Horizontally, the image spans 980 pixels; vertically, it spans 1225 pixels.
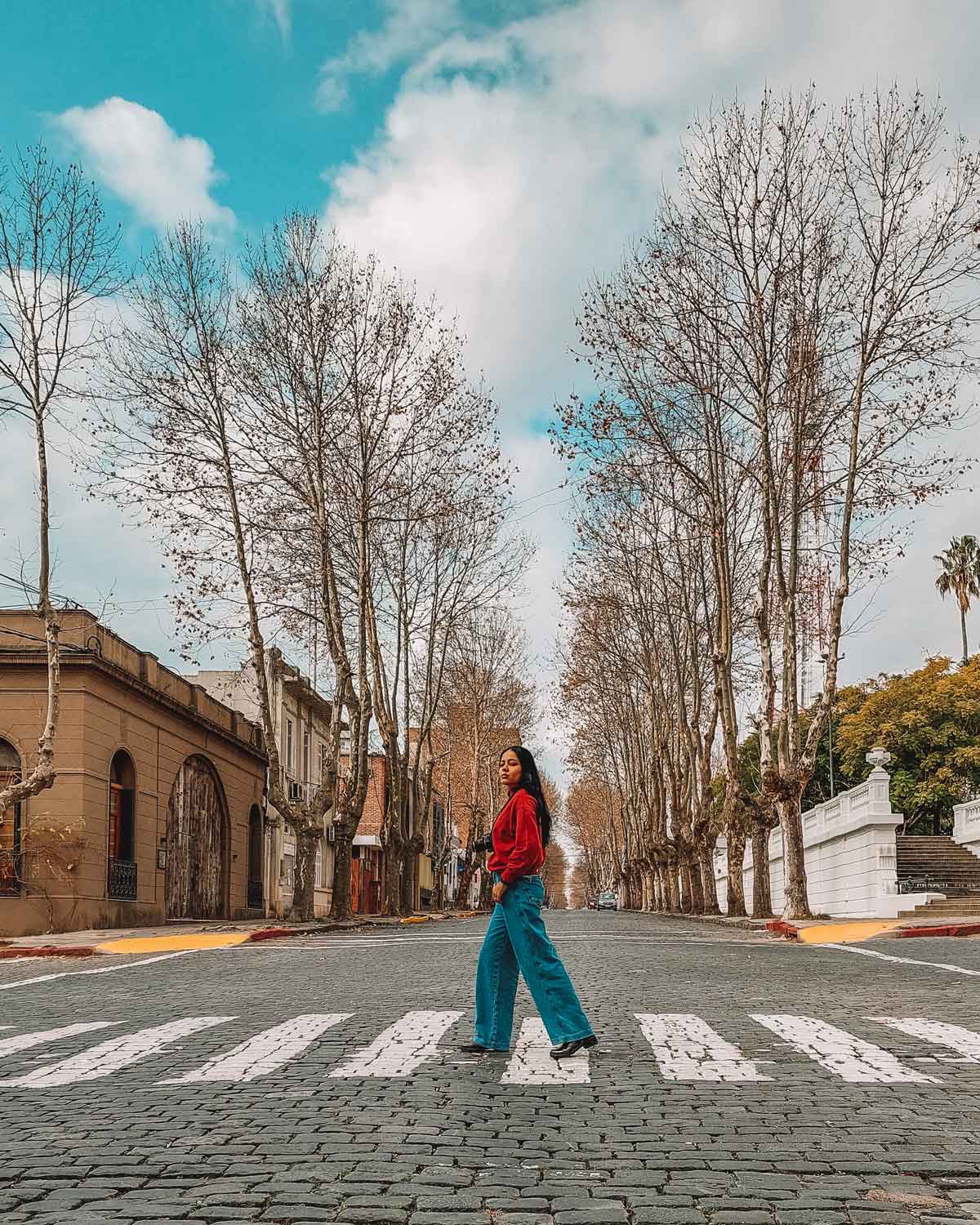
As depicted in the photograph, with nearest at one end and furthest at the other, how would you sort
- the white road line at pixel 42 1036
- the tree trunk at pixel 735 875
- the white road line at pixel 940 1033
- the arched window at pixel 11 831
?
the white road line at pixel 940 1033 < the white road line at pixel 42 1036 < the arched window at pixel 11 831 < the tree trunk at pixel 735 875

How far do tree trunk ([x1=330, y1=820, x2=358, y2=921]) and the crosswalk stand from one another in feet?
70.7

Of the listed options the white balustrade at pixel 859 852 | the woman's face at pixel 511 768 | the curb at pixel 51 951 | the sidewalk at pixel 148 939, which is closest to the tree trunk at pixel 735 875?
the white balustrade at pixel 859 852

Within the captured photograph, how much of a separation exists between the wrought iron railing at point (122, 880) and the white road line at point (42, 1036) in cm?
1942

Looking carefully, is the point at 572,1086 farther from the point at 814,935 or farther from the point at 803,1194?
the point at 814,935

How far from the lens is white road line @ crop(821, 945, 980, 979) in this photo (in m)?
14.1

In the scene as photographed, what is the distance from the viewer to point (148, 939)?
21.7 metres

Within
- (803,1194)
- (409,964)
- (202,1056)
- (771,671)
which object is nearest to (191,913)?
(771,671)

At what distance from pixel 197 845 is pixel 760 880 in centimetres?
1436

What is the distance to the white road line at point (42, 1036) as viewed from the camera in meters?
8.83

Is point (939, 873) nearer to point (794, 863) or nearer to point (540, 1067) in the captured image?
point (794, 863)

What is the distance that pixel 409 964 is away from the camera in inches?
631

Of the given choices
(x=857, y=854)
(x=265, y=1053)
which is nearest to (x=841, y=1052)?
(x=265, y=1053)

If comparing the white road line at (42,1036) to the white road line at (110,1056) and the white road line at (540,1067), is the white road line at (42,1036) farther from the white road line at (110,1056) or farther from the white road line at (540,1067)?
the white road line at (540,1067)

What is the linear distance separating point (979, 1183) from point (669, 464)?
26.5 meters
